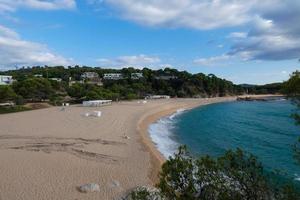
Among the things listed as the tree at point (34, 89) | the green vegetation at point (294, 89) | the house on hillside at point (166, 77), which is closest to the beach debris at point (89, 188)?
the green vegetation at point (294, 89)

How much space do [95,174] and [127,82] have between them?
112m

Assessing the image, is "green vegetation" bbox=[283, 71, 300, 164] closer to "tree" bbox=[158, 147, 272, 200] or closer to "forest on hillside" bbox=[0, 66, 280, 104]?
"tree" bbox=[158, 147, 272, 200]

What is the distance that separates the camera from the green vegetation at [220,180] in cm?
603

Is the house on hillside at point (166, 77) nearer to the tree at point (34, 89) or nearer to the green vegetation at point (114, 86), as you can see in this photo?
the green vegetation at point (114, 86)

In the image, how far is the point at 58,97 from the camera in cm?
8688

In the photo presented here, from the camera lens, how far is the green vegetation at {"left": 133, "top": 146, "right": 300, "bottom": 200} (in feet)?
19.8

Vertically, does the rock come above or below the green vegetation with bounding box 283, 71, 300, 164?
below

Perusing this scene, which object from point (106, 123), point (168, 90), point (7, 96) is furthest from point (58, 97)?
point (168, 90)

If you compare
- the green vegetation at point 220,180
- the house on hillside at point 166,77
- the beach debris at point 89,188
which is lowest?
the beach debris at point 89,188

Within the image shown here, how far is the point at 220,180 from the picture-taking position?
6430 millimetres

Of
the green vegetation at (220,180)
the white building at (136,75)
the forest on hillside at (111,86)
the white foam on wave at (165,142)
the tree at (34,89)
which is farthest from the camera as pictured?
the white building at (136,75)

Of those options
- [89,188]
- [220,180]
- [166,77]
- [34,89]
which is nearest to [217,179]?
[220,180]

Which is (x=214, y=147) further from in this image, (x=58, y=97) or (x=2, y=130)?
(x=58, y=97)

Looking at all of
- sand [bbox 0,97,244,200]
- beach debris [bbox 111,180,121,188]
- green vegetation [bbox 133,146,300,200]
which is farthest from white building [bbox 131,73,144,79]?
green vegetation [bbox 133,146,300,200]
